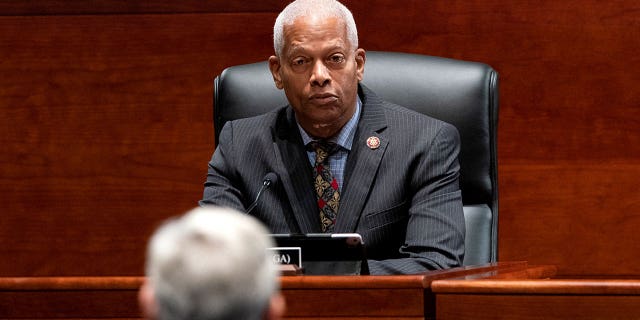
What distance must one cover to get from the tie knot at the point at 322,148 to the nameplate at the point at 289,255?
71 centimetres

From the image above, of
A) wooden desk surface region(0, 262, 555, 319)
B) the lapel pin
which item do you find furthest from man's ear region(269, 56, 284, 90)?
wooden desk surface region(0, 262, 555, 319)

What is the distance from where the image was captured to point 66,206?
3.37 meters

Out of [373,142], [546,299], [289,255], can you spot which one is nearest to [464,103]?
[373,142]

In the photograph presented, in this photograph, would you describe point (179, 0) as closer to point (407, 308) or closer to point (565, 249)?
point (565, 249)

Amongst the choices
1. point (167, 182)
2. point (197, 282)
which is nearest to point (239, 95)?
point (167, 182)

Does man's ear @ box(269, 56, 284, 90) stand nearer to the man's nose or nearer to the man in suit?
the man in suit

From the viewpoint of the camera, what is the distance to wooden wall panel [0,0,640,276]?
3.18 meters

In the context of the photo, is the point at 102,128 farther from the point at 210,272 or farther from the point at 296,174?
the point at 210,272

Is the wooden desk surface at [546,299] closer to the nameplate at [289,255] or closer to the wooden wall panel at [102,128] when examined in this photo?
the nameplate at [289,255]

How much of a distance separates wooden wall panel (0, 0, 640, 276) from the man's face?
70 cm

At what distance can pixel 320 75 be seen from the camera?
250 centimetres

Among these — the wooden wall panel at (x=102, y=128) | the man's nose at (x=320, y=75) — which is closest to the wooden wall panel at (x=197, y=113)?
the wooden wall panel at (x=102, y=128)

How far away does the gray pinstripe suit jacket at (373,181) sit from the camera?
2377mm

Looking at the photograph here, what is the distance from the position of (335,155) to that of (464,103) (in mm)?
313
